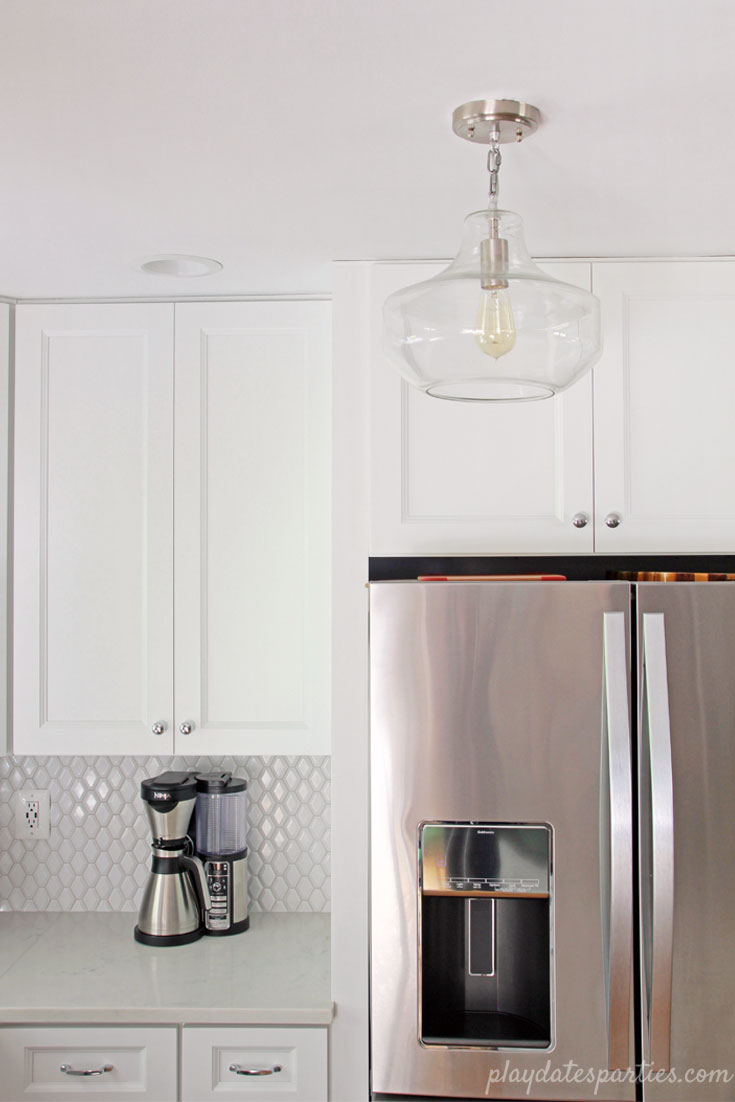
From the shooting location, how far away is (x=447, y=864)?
181 cm

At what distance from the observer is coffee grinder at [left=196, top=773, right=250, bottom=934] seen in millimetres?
2439

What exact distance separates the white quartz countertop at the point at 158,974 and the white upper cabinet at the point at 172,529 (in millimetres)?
466

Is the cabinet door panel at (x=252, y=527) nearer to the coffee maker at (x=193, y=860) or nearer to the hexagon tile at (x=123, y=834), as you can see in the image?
the coffee maker at (x=193, y=860)

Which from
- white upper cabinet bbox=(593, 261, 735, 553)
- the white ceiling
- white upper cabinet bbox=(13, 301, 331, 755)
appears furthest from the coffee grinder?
the white ceiling

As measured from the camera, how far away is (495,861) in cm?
180

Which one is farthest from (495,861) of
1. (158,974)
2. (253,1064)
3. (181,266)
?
(181,266)

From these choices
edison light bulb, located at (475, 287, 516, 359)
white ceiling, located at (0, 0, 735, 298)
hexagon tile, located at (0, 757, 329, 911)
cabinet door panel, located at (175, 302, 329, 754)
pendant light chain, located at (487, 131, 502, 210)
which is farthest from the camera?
hexagon tile, located at (0, 757, 329, 911)

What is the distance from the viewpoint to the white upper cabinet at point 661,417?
81.1 inches

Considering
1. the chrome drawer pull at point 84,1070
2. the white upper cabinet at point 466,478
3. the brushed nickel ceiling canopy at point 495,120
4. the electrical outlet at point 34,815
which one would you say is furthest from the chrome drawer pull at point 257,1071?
the brushed nickel ceiling canopy at point 495,120

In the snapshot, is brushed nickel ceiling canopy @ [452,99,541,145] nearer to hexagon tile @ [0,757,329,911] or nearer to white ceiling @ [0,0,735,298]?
white ceiling @ [0,0,735,298]

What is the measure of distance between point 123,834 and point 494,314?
74.5 inches

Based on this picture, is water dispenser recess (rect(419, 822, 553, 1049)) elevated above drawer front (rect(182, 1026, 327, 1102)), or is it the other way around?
water dispenser recess (rect(419, 822, 553, 1049))

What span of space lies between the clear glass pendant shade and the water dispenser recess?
0.84 meters

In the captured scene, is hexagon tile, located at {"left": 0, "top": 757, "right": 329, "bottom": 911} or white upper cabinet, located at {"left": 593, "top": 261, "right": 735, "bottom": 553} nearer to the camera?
white upper cabinet, located at {"left": 593, "top": 261, "right": 735, "bottom": 553}
